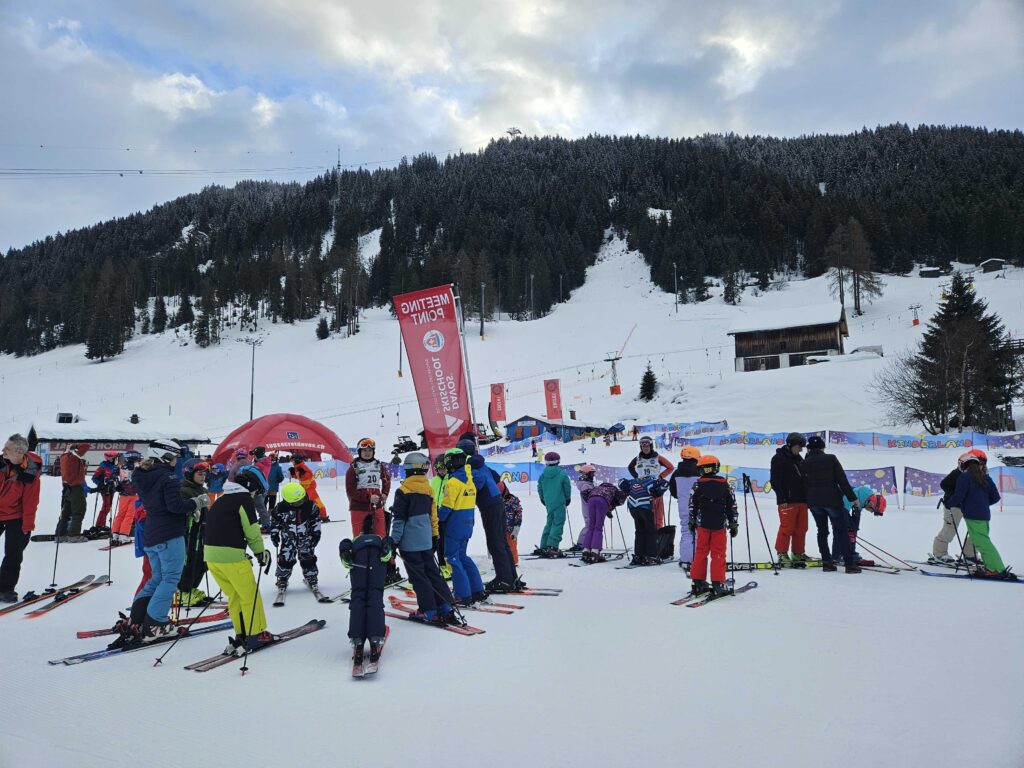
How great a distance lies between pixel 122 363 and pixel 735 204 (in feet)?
293

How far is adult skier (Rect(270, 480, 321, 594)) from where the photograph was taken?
731 centimetres

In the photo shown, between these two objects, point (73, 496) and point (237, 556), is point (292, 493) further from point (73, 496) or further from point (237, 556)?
point (73, 496)

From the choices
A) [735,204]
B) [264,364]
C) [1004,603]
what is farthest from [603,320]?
[1004,603]

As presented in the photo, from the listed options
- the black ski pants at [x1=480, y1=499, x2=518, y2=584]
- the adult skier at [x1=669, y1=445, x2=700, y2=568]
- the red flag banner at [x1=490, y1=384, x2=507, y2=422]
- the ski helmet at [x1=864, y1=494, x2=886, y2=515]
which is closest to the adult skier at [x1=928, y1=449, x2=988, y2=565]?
the ski helmet at [x1=864, y1=494, x2=886, y2=515]

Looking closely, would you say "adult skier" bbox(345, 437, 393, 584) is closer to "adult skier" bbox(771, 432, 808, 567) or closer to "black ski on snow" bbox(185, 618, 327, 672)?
"black ski on snow" bbox(185, 618, 327, 672)

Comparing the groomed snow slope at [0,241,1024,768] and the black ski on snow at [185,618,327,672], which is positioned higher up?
the groomed snow slope at [0,241,1024,768]

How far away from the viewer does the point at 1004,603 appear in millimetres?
6105

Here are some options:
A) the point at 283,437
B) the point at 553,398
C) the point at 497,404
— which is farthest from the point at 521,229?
the point at 283,437

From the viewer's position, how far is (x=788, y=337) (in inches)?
1946

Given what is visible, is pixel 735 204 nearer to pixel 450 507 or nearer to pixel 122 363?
pixel 122 363

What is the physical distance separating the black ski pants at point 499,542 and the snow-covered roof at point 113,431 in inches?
1126

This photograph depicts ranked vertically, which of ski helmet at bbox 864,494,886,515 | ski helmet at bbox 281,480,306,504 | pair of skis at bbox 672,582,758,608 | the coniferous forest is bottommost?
pair of skis at bbox 672,582,758,608

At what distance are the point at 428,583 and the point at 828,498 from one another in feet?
16.5

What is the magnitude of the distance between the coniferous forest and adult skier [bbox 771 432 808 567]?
68.8 metres
